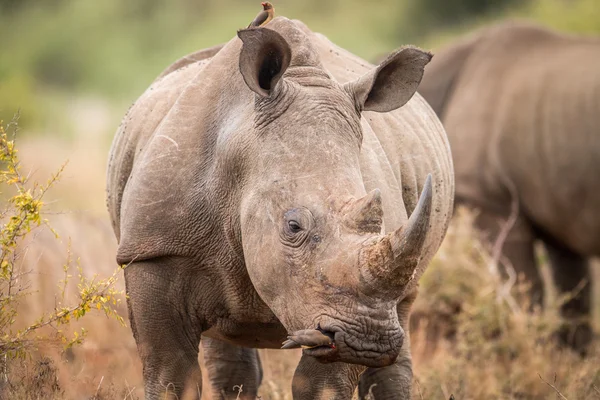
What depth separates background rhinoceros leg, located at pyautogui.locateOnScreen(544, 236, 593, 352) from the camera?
9.84m

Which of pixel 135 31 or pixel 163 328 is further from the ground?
pixel 163 328

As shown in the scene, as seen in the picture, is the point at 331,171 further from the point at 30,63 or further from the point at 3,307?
the point at 30,63

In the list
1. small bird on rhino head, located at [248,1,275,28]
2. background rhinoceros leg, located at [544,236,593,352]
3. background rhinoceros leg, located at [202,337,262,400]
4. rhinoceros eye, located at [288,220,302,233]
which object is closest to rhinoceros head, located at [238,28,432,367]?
rhinoceros eye, located at [288,220,302,233]

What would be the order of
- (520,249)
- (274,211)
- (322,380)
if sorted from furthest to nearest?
(520,249) < (322,380) < (274,211)

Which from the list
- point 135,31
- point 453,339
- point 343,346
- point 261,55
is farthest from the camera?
point 135,31

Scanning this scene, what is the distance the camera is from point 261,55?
4.83 m

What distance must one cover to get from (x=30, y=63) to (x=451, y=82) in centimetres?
2439

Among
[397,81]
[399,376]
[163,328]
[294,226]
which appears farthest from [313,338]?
[399,376]

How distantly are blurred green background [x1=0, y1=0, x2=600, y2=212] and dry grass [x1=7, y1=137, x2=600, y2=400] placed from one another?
16174mm

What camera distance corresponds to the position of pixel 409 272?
4.31 meters

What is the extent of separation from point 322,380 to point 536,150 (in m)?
5.47

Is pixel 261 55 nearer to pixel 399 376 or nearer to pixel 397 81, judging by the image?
pixel 397 81

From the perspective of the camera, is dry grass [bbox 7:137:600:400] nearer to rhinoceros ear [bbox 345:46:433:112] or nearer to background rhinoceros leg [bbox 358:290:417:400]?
background rhinoceros leg [bbox 358:290:417:400]

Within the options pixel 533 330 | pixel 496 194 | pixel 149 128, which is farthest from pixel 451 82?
pixel 149 128
